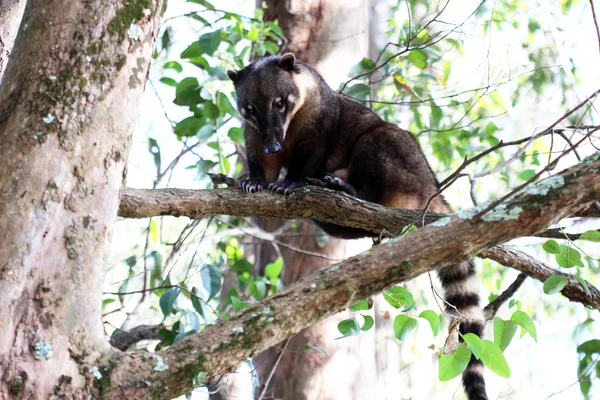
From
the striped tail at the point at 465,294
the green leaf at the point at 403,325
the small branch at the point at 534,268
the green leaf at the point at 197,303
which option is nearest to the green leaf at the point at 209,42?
the green leaf at the point at 197,303

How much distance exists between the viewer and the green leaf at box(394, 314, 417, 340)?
2.93m

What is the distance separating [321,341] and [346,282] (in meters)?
3.73

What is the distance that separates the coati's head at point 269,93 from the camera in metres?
5.02

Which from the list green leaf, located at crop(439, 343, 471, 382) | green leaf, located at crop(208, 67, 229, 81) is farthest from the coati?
green leaf, located at crop(439, 343, 471, 382)

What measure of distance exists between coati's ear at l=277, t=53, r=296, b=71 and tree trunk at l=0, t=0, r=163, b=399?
2.77 metres

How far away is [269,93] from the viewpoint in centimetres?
512

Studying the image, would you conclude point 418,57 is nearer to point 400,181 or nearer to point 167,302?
point 400,181

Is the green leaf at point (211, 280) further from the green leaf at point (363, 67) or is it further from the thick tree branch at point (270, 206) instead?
the green leaf at point (363, 67)

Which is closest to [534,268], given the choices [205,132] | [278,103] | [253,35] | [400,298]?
[400,298]

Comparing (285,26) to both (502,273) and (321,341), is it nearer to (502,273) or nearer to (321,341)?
(321,341)

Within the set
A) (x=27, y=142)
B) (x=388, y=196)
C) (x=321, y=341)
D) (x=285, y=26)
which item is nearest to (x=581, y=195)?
(x=27, y=142)

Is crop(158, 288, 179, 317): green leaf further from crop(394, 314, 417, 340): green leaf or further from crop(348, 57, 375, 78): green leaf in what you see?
crop(348, 57, 375, 78): green leaf

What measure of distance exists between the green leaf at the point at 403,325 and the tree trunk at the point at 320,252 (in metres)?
3.01

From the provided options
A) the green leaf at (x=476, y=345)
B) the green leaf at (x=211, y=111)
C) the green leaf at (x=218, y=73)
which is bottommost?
the green leaf at (x=476, y=345)
